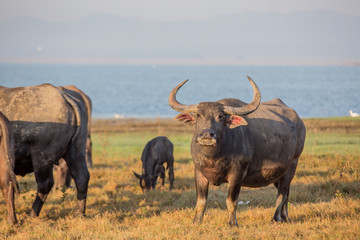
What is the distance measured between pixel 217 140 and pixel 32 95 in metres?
3.85

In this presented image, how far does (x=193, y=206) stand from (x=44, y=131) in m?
3.76

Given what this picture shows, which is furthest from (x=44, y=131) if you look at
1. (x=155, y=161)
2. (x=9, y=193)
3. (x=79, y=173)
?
(x=155, y=161)

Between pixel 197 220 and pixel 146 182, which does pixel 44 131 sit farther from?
pixel 146 182

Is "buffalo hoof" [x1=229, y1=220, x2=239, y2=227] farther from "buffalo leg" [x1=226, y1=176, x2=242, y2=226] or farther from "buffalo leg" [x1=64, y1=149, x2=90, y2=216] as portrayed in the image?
"buffalo leg" [x1=64, y1=149, x2=90, y2=216]

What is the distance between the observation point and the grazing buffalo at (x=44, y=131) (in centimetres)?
873

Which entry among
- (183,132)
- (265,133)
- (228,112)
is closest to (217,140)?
(228,112)

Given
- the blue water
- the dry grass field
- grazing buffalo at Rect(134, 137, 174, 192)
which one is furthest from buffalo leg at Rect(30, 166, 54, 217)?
the blue water

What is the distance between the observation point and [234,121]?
782 cm

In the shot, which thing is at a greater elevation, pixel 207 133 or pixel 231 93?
pixel 207 133

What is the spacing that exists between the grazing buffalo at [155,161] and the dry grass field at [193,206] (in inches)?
14.6

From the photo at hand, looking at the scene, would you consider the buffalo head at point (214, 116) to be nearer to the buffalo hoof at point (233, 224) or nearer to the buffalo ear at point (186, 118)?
the buffalo ear at point (186, 118)

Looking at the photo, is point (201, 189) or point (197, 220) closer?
point (201, 189)

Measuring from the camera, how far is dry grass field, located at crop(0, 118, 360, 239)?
25.1ft

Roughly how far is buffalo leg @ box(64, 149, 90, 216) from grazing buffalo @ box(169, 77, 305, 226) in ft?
8.21
